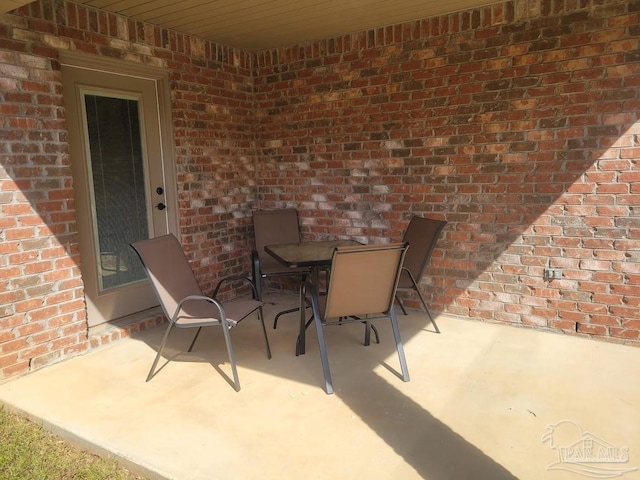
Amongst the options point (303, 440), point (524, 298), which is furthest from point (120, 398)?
point (524, 298)

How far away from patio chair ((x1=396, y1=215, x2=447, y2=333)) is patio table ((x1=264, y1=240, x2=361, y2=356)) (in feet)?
1.84

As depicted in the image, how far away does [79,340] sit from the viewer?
3561 mm

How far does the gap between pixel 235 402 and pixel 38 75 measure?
8.53ft

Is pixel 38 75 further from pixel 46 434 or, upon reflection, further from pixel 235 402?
pixel 235 402

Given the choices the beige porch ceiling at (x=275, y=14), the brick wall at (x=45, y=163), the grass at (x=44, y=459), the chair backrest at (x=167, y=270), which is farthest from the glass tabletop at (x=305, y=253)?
the beige porch ceiling at (x=275, y=14)

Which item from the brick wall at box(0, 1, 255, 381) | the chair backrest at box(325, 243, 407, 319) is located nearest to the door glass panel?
the brick wall at box(0, 1, 255, 381)

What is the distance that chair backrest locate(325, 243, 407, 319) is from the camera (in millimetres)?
2852

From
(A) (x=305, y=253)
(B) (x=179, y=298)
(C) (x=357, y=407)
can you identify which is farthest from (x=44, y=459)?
(A) (x=305, y=253)

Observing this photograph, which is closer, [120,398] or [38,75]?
[120,398]

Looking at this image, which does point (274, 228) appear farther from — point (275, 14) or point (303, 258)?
point (275, 14)

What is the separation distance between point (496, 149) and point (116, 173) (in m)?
3.25

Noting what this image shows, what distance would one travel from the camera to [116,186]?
3963 millimetres

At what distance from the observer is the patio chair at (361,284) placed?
286cm

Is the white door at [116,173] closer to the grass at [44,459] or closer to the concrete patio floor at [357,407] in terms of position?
the concrete patio floor at [357,407]
